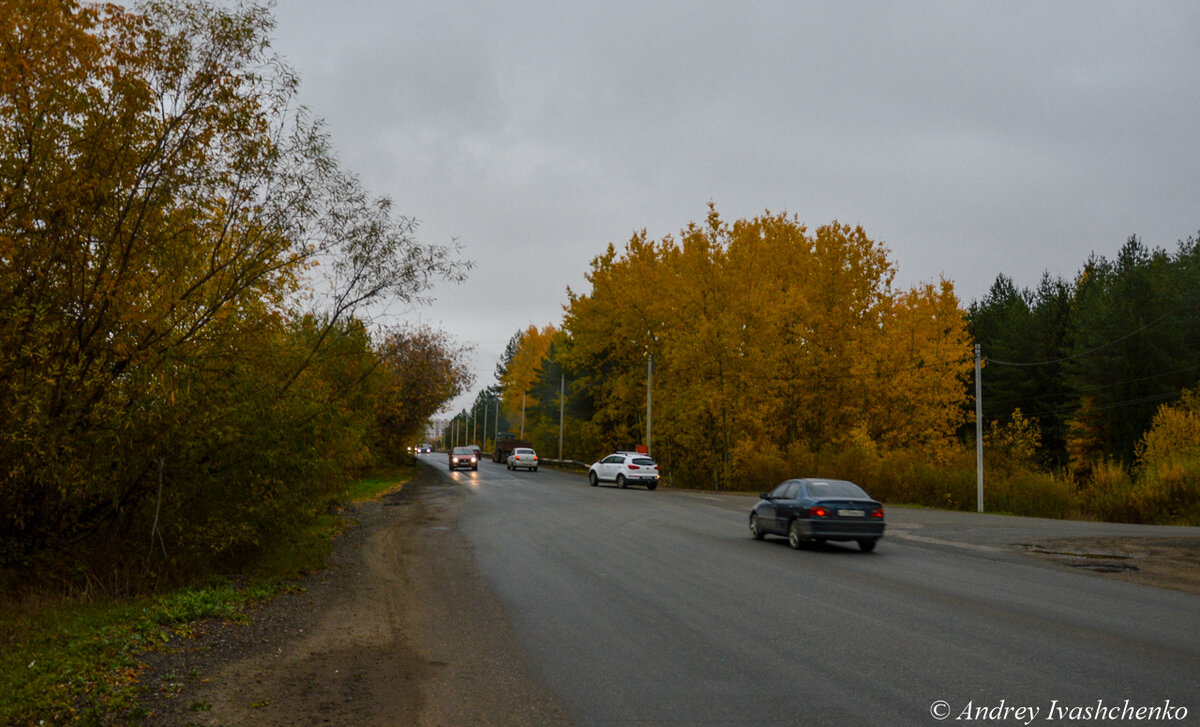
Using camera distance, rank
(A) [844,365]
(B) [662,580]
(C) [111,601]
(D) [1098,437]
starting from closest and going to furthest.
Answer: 1. (C) [111,601]
2. (B) [662,580]
3. (A) [844,365]
4. (D) [1098,437]

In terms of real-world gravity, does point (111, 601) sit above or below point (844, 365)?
below

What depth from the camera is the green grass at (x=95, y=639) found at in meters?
5.75

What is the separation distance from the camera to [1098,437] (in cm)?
5281

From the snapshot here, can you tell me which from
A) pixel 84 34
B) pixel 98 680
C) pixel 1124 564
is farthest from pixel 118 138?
pixel 1124 564

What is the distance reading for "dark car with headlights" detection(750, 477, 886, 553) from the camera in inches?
655

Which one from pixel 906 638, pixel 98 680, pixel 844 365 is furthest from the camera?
pixel 844 365

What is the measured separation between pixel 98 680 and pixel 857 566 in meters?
11.5

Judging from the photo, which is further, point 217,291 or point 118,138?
point 217,291

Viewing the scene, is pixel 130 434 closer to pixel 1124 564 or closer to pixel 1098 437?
pixel 1124 564

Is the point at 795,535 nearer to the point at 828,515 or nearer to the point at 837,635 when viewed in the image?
the point at 828,515

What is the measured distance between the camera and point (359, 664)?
7.45 meters

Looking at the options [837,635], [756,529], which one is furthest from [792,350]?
[837,635]

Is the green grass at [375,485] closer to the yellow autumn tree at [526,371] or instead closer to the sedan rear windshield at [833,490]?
the sedan rear windshield at [833,490]

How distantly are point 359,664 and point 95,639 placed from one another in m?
2.54
